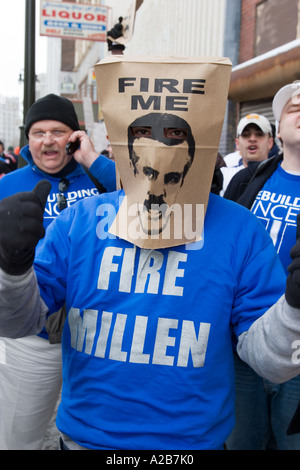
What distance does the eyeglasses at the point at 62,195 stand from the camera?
2.44 m

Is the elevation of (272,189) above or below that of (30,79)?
below

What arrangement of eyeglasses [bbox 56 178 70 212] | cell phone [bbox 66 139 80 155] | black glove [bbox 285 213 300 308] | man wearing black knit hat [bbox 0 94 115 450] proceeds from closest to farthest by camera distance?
black glove [bbox 285 213 300 308]
man wearing black knit hat [bbox 0 94 115 450]
eyeglasses [bbox 56 178 70 212]
cell phone [bbox 66 139 80 155]

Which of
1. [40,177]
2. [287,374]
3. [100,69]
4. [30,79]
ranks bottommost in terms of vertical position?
[287,374]

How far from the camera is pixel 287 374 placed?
4.40ft

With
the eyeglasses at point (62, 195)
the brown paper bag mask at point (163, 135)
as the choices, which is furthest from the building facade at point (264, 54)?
the brown paper bag mask at point (163, 135)

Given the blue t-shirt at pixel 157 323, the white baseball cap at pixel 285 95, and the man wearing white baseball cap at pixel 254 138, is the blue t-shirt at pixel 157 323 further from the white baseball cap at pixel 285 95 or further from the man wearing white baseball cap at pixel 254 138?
the man wearing white baseball cap at pixel 254 138

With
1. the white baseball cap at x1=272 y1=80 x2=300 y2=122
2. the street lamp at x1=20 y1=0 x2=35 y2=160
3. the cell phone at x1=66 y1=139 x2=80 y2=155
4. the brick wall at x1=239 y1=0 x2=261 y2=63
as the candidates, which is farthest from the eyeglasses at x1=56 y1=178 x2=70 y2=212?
the brick wall at x1=239 y1=0 x2=261 y2=63

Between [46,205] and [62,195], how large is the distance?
10 cm

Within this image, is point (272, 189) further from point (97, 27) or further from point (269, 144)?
point (97, 27)

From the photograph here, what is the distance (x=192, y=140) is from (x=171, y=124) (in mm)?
78

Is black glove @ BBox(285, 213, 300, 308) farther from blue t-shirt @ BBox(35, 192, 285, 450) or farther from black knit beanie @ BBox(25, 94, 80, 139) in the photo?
black knit beanie @ BBox(25, 94, 80, 139)

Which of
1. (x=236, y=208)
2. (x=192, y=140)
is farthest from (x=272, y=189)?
(x=192, y=140)

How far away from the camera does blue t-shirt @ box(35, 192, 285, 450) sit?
1.41 m

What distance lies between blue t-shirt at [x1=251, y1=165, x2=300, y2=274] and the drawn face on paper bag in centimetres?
82
